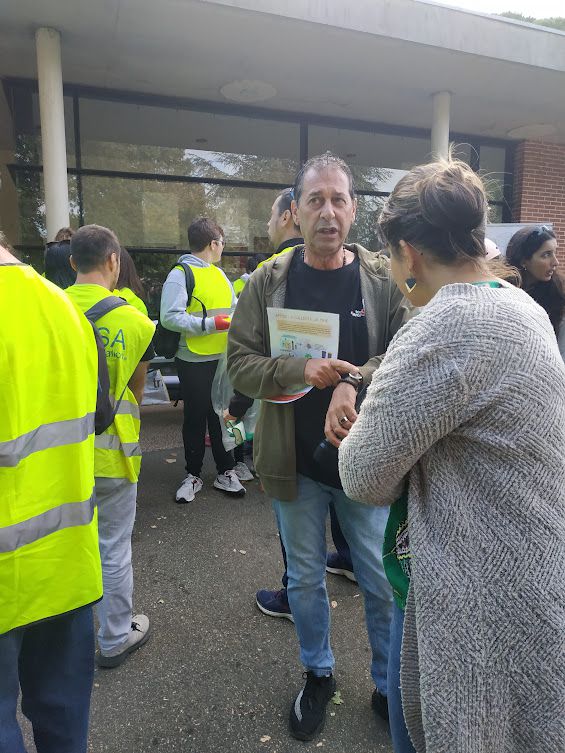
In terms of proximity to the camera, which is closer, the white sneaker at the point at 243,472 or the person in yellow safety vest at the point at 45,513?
the person in yellow safety vest at the point at 45,513

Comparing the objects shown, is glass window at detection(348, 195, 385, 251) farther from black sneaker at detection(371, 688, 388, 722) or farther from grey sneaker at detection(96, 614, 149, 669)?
black sneaker at detection(371, 688, 388, 722)

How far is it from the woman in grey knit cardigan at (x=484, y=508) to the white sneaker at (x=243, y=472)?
375 centimetres

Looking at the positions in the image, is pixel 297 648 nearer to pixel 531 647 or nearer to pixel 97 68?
pixel 531 647

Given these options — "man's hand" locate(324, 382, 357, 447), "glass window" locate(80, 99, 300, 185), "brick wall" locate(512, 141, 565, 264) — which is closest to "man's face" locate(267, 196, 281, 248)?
"man's hand" locate(324, 382, 357, 447)

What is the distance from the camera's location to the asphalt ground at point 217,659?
6.95 feet

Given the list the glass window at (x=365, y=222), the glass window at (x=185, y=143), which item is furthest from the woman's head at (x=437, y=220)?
the glass window at (x=365, y=222)

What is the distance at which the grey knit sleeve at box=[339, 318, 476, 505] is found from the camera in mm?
1007

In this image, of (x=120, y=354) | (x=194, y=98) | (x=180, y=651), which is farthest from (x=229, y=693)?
(x=194, y=98)

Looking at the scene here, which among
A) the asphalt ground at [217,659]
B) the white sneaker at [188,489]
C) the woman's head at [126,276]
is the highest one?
Answer: the woman's head at [126,276]

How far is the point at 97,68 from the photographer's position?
22.9 ft

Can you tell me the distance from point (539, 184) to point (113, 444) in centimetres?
991

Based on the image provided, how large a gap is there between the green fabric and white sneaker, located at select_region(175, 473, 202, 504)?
3109 mm

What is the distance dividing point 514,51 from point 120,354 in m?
6.96

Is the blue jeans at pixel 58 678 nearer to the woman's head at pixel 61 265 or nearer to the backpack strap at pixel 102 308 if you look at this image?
the backpack strap at pixel 102 308
